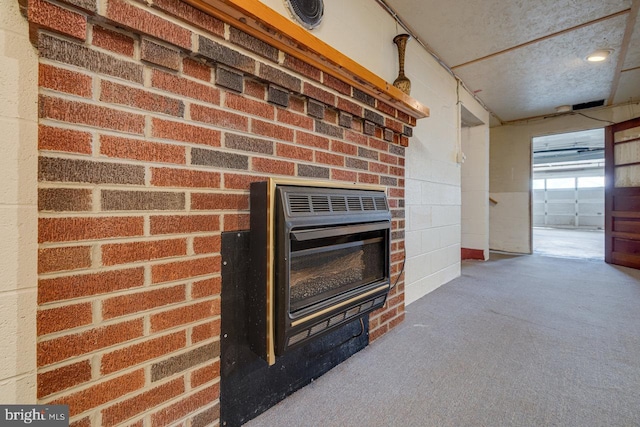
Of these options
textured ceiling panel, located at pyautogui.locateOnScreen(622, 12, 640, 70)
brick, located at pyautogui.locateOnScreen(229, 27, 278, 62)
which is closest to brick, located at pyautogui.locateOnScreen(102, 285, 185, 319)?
brick, located at pyautogui.locateOnScreen(229, 27, 278, 62)

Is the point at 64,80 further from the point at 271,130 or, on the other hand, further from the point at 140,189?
the point at 271,130

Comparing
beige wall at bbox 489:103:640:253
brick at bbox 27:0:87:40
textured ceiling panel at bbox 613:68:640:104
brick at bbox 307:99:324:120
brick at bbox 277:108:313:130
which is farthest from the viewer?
beige wall at bbox 489:103:640:253

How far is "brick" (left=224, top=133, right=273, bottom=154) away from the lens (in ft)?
3.52

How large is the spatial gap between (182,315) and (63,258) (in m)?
0.37

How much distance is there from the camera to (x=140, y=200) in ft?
A: 2.82

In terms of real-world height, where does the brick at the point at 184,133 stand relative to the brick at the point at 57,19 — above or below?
below

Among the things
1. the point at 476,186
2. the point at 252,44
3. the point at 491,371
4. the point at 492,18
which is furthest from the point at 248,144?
the point at 476,186

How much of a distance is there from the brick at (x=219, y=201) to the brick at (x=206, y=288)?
26 cm

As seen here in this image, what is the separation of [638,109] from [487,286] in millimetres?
3693

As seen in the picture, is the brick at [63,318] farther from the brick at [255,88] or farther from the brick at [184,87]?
the brick at [255,88]

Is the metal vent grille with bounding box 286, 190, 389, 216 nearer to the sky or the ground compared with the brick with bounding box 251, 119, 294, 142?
nearer to the ground

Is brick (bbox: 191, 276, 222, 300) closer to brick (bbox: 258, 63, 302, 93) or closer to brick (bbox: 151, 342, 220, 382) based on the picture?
brick (bbox: 151, 342, 220, 382)

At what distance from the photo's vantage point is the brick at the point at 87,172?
0.72m

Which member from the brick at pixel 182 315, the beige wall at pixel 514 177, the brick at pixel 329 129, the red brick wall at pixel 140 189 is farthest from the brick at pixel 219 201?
the beige wall at pixel 514 177
